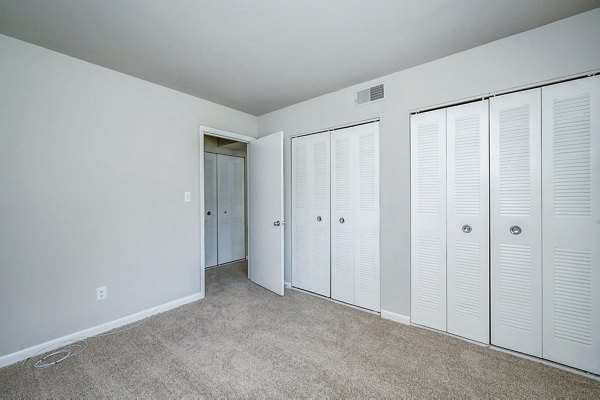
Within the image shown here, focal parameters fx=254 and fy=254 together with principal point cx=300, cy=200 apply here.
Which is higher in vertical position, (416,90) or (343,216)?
(416,90)

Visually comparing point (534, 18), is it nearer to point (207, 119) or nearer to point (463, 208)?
point (463, 208)

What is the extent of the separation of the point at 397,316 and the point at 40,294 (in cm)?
307

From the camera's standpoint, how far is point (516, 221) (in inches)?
76.9

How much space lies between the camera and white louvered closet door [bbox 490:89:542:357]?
1.88 metres

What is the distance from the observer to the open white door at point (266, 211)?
3.13 meters

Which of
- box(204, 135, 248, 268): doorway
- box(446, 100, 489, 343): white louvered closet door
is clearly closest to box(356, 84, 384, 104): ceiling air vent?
box(446, 100, 489, 343): white louvered closet door

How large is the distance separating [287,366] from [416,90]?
257cm

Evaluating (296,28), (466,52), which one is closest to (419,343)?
(466,52)

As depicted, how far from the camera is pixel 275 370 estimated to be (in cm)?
178

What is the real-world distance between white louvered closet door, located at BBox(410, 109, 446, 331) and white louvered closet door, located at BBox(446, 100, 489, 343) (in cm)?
6

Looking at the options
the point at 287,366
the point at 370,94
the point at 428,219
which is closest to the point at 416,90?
the point at 370,94

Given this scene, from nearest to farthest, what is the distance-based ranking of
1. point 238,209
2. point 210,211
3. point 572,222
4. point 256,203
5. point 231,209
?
point 572,222 → point 256,203 → point 210,211 → point 231,209 → point 238,209

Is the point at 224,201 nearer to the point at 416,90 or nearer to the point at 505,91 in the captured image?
the point at 416,90

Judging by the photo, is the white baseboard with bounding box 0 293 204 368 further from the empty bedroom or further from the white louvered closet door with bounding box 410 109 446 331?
the white louvered closet door with bounding box 410 109 446 331
